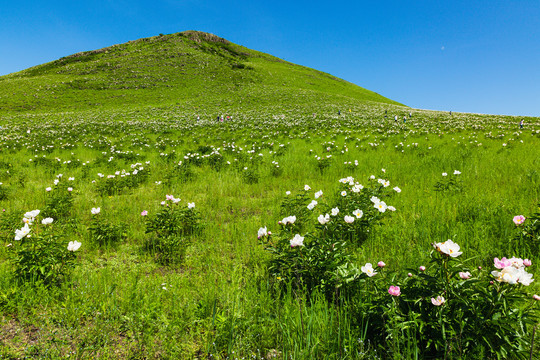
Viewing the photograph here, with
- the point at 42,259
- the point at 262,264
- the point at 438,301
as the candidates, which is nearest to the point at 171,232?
the point at 42,259

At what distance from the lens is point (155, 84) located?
52906 mm

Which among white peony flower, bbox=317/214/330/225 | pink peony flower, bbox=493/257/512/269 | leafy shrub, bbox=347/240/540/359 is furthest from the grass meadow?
white peony flower, bbox=317/214/330/225

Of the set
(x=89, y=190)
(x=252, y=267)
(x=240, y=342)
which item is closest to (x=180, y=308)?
(x=240, y=342)

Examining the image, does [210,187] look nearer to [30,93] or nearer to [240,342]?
[240,342]

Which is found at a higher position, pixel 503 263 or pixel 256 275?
pixel 503 263

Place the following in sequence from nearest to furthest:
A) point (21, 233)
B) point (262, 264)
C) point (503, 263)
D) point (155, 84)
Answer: point (503, 263) → point (21, 233) → point (262, 264) → point (155, 84)

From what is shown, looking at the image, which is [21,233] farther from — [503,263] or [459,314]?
[503,263]

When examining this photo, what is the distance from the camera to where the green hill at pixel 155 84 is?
40.4 meters

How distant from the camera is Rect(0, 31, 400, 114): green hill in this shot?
4038cm

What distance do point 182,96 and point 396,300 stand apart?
168 ft

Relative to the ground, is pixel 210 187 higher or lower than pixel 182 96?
lower

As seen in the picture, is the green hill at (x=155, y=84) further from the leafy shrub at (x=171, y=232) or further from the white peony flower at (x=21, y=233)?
the white peony flower at (x=21, y=233)

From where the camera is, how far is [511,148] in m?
9.17

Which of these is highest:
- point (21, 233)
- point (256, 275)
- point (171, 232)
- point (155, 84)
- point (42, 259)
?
point (155, 84)
